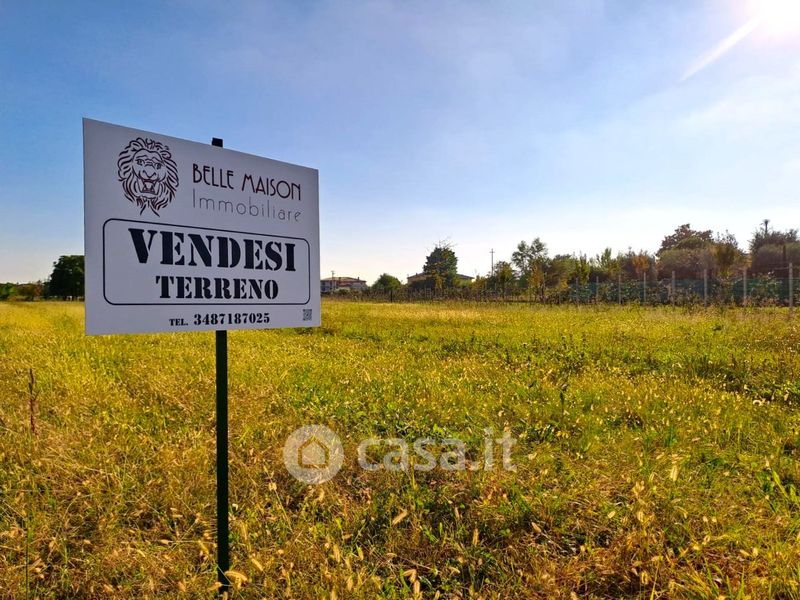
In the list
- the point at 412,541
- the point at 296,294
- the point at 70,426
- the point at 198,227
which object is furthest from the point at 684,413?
the point at 70,426

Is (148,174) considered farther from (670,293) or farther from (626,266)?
(626,266)

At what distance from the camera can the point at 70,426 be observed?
12.3 feet

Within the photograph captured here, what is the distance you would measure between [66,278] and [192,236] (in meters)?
68.0

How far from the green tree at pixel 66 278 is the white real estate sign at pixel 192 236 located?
2578 inches

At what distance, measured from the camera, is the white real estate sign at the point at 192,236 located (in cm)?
176

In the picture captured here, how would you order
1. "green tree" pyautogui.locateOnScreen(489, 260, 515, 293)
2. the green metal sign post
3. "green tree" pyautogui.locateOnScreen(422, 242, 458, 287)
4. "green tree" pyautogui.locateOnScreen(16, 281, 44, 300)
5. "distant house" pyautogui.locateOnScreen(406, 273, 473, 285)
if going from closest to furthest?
1. the green metal sign post
2. "green tree" pyautogui.locateOnScreen(489, 260, 515, 293)
3. "green tree" pyautogui.locateOnScreen(422, 242, 458, 287)
4. "distant house" pyautogui.locateOnScreen(406, 273, 473, 285)
5. "green tree" pyautogui.locateOnScreen(16, 281, 44, 300)

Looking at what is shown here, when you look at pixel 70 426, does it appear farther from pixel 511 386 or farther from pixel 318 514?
pixel 511 386

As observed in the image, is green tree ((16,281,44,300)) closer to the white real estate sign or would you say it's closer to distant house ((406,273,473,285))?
distant house ((406,273,473,285))

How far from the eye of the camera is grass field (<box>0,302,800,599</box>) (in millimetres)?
2066

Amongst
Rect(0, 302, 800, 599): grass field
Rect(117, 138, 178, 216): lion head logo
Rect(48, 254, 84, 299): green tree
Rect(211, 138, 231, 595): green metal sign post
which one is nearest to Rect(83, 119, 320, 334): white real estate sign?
Rect(117, 138, 178, 216): lion head logo

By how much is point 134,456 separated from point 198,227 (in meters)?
2.23

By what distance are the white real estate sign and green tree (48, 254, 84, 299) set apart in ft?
215

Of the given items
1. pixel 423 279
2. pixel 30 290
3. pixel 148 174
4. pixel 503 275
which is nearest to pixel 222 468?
pixel 148 174

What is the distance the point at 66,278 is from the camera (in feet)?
179
